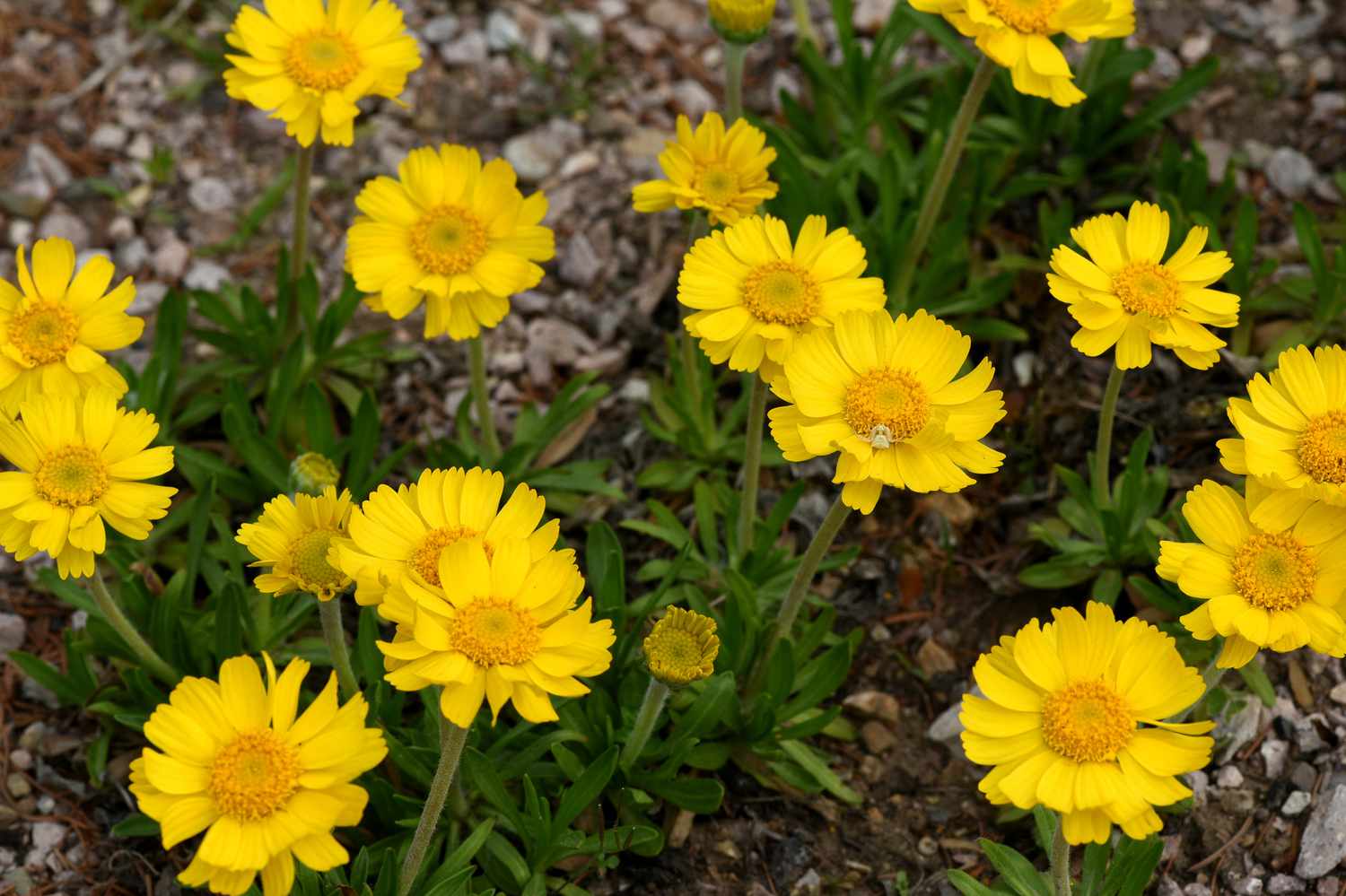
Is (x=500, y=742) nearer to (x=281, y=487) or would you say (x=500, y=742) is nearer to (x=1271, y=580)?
(x=281, y=487)

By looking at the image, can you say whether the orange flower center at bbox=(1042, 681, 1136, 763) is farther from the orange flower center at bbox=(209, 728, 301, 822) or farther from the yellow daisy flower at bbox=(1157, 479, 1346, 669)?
the orange flower center at bbox=(209, 728, 301, 822)

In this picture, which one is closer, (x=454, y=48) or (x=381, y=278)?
(x=381, y=278)

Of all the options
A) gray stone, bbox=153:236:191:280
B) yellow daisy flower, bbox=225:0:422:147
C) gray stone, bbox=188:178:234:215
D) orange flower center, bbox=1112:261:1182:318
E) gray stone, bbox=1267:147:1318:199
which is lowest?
gray stone, bbox=1267:147:1318:199

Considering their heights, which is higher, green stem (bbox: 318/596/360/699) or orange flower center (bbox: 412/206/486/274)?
orange flower center (bbox: 412/206/486/274)

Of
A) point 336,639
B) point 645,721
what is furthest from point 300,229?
point 645,721

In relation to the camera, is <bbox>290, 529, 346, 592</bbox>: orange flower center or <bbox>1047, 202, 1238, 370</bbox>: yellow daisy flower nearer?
<bbox>290, 529, 346, 592</bbox>: orange flower center

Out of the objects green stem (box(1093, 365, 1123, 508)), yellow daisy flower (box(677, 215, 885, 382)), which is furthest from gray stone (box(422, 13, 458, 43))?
green stem (box(1093, 365, 1123, 508))

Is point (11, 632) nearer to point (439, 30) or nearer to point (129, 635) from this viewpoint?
point (129, 635)

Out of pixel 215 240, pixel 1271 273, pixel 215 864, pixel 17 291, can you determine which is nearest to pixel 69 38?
pixel 215 240
